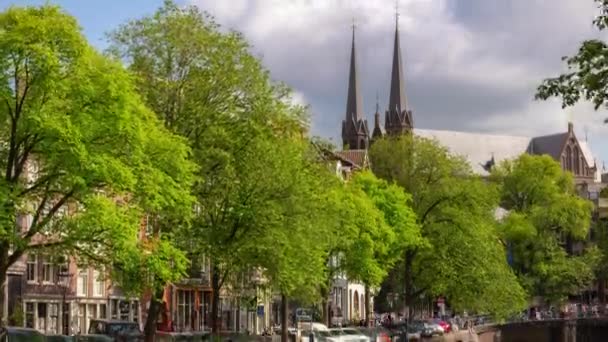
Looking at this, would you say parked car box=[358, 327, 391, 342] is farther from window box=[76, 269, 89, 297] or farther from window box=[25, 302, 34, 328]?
window box=[25, 302, 34, 328]

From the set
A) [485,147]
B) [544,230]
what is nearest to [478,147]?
[485,147]

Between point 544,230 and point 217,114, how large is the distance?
7346 centimetres

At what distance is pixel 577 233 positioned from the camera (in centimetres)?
12231

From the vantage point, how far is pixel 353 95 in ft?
616

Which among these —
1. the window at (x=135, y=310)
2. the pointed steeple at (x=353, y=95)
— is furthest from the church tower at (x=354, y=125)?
the window at (x=135, y=310)

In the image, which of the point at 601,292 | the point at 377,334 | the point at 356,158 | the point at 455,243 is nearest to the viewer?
the point at 377,334

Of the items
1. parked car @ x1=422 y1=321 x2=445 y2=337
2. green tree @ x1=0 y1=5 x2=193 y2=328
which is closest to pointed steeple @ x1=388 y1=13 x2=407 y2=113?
parked car @ x1=422 y1=321 x2=445 y2=337

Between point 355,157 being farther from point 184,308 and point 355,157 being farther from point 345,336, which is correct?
point 345,336

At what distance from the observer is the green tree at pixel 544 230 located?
385 ft

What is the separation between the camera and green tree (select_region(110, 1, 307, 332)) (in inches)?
2127

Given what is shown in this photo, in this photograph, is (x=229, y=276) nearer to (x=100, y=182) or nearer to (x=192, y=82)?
(x=192, y=82)

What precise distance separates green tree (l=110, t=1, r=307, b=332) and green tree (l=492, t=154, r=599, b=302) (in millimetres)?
64935

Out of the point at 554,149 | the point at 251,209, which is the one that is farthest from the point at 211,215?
the point at 554,149

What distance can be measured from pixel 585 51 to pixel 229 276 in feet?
140
